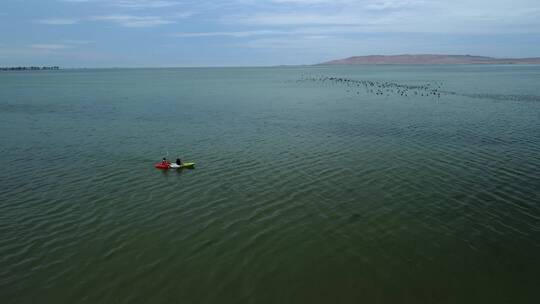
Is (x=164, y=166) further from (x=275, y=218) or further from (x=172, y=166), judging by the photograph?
(x=275, y=218)

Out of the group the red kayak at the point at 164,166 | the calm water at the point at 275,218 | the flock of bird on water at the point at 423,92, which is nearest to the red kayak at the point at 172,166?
the red kayak at the point at 164,166

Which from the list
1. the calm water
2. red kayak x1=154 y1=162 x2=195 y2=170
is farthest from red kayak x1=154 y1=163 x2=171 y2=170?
the calm water

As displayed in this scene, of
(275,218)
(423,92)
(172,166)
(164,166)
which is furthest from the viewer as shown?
(423,92)

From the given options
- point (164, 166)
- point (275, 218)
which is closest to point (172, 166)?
point (164, 166)

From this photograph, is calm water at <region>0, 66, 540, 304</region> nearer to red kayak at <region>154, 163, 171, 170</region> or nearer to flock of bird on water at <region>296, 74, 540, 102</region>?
red kayak at <region>154, 163, 171, 170</region>

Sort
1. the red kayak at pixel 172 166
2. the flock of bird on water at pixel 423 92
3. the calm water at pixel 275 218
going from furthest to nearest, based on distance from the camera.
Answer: the flock of bird on water at pixel 423 92
the red kayak at pixel 172 166
the calm water at pixel 275 218

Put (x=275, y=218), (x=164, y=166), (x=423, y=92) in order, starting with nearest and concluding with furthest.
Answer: (x=275, y=218), (x=164, y=166), (x=423, y=92)

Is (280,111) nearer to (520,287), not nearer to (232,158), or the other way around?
(232,158)

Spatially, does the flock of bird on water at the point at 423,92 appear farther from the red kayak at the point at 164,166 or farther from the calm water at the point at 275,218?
the red kayak at the point at 164,166
